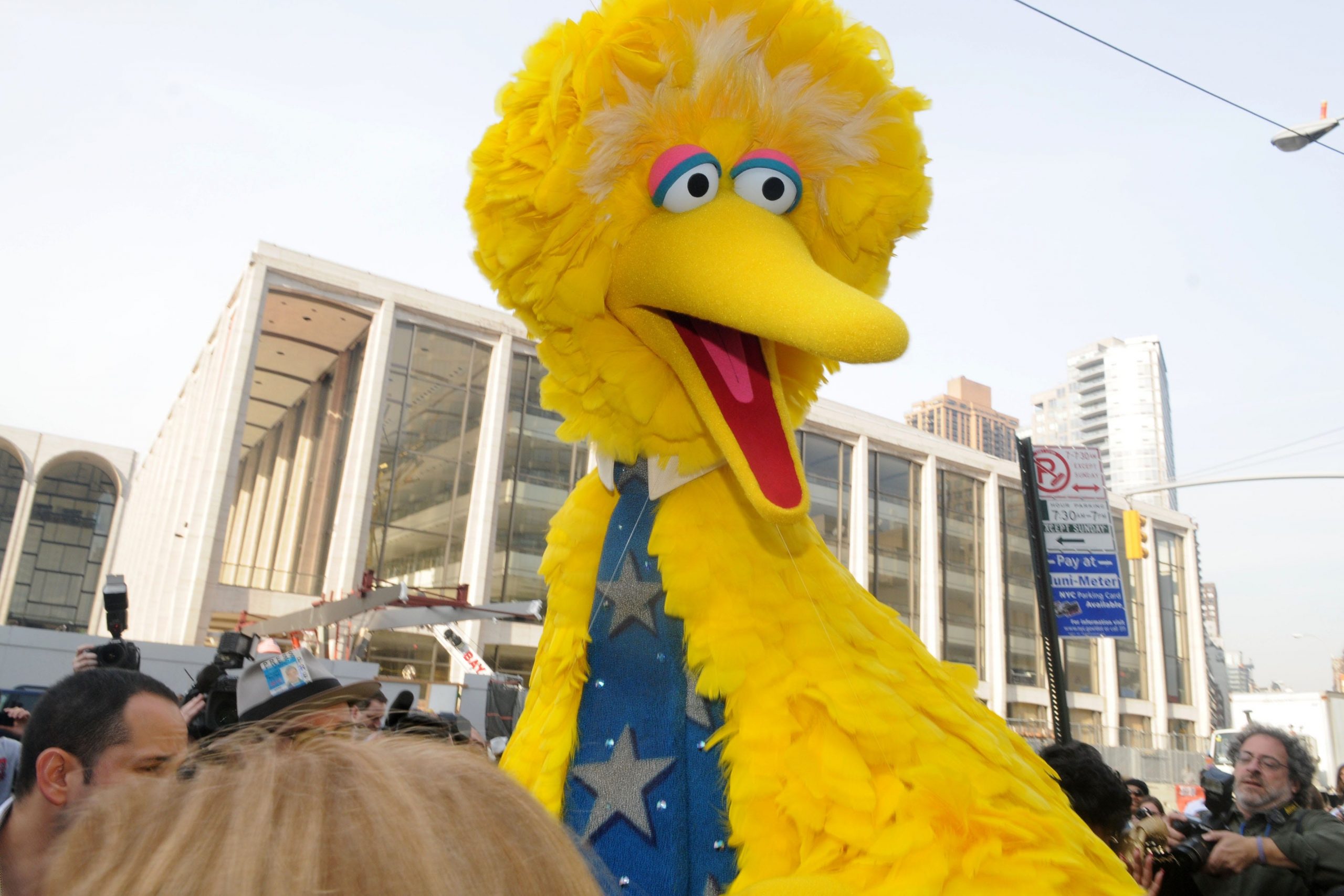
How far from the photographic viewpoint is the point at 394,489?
61.4 feet

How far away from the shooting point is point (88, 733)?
1.72 m

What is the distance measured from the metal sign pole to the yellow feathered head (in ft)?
5.97

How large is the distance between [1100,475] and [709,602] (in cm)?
290

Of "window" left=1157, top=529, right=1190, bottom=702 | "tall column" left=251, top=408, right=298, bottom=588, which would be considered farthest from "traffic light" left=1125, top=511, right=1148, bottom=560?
"window" left=1157, top=529, right=1190, bottom=702

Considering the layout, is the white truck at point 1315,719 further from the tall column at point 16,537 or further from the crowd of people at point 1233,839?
the tall column at point 16,537

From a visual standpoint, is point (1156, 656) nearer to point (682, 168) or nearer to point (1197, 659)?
point (1197, 659)

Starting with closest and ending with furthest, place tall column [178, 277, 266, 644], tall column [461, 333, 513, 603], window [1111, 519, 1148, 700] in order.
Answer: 1. tall column [178, 277, 266, 644]
2. tall column [461, 333, 513, 603]
3. window [1111, 519, 1148, 700]

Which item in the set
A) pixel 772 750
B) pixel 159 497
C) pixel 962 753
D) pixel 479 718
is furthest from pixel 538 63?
pixel 159 497

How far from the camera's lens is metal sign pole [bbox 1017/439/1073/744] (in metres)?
2.93

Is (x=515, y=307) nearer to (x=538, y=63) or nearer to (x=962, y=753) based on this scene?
(x=538, y=63)

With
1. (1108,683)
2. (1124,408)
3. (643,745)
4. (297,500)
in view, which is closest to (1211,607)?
(1124,408)

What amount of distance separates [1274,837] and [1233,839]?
18cm

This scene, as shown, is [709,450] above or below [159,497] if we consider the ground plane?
below

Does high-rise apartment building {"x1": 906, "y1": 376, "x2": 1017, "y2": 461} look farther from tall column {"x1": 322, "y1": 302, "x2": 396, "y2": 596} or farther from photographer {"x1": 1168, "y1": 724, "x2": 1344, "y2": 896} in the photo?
photographer {"x1": 1168, "y1": 724, "x2": 1344, "y2": 896}
